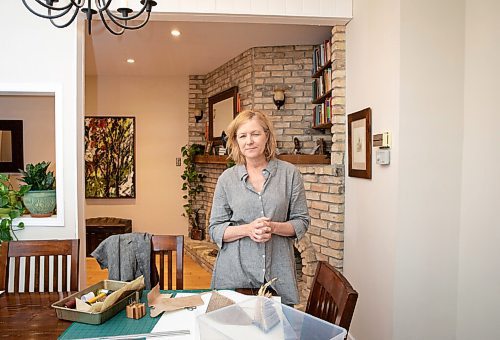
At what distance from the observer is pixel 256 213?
200cm

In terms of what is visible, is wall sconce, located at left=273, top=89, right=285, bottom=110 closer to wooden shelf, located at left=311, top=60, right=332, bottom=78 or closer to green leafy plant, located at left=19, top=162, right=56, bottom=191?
wooden shelf, located at left=311, top=60, right=332, bottom=78

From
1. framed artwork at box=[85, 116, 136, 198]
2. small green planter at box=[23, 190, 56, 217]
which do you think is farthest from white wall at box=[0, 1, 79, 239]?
framed artwork at box=[85, 116, 136, 198]

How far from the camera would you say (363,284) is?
9.90ft

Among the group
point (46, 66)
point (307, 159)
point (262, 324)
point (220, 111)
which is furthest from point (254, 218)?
point (220, 111)

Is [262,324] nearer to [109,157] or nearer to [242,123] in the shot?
[242,123]

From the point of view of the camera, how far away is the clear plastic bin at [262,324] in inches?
46.3

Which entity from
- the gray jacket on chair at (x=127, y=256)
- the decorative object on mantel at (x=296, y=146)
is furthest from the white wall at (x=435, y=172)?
the decorative object on mantel at (x=296, y=146)

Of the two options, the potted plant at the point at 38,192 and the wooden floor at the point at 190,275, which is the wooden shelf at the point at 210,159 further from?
the potted plant at the point at 38,192

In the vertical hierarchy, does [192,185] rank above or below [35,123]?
below

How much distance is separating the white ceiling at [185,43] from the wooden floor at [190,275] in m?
2.62

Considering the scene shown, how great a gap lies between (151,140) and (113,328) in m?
5.68

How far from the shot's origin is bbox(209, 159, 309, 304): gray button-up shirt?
198cm

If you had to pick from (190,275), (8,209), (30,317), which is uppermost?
(8,209)

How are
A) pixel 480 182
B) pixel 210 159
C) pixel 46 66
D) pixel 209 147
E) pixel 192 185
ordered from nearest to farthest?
1. pixel 480 182
2. pixel 46 66
3. pixel 210 159
4. pixel 209 147
5. pixel 192 185
